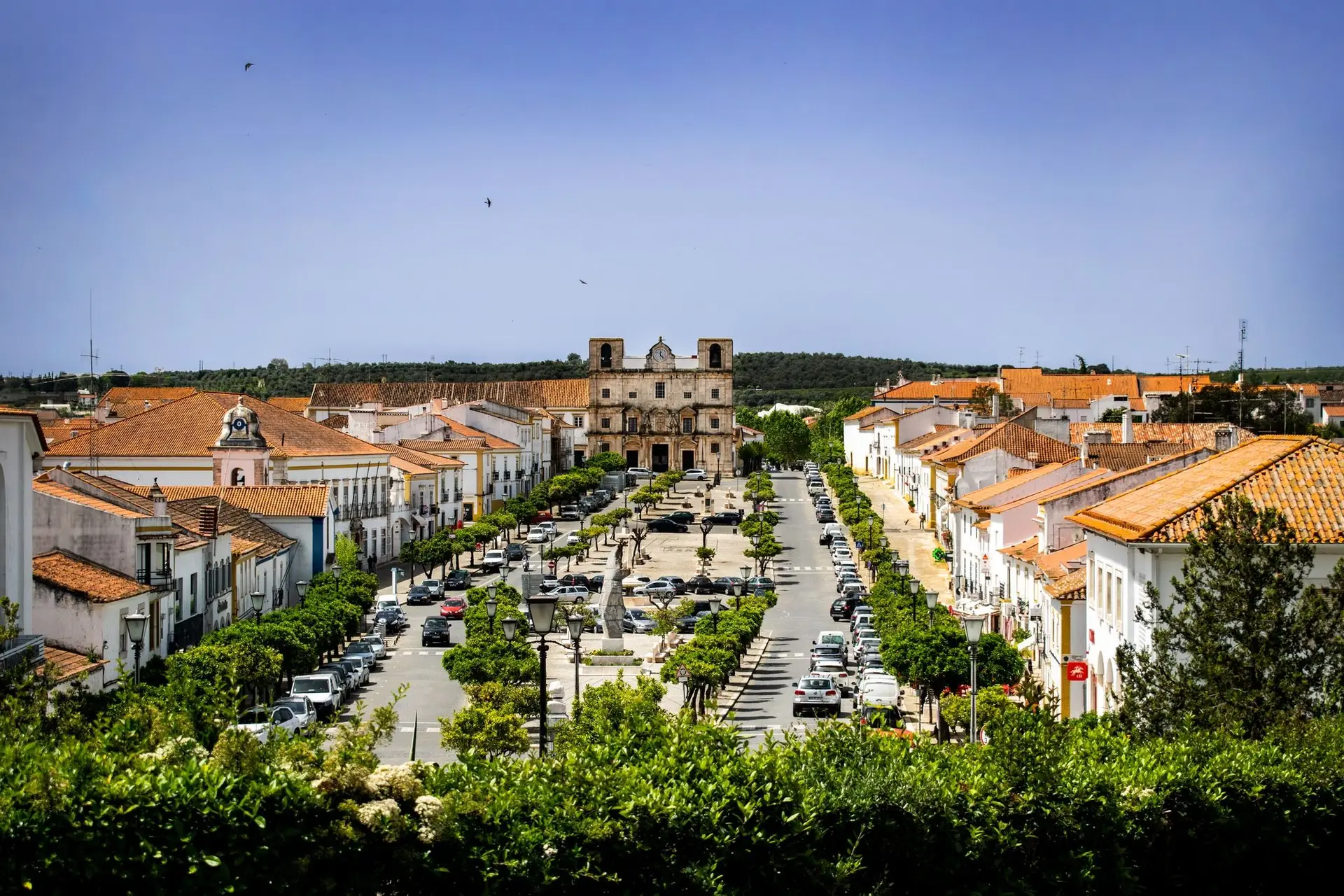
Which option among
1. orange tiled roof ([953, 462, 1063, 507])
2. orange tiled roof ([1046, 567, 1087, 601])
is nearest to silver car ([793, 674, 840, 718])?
orange tiled roof ([1046, 567, 1087, 601])

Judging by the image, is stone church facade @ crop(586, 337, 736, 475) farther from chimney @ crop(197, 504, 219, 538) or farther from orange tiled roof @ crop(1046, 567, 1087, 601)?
orange tiled roof @ crop(1046, 567, 1087, 601)

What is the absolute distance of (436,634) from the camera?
4991 centimetres

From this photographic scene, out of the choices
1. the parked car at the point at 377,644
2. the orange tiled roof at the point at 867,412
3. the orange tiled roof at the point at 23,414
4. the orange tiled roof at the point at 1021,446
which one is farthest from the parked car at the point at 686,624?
the orange tiled roof at the point at 867,412

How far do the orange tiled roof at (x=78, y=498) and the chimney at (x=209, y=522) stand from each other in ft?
14.5

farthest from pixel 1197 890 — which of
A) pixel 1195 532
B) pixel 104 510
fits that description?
pixel 104 510

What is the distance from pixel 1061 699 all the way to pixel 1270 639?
1441 cm

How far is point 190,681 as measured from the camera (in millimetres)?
14156

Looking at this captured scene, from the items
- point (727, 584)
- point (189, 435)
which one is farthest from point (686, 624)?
point (189, 435)

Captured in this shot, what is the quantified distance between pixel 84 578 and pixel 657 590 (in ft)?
107

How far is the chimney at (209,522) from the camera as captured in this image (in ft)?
148

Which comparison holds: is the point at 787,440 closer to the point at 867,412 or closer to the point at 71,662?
the point at 867,412

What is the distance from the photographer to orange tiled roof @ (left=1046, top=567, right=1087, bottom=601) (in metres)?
34.4

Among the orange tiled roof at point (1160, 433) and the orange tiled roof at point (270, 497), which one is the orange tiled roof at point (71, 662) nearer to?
the orange tiled roof at point (270, 497)

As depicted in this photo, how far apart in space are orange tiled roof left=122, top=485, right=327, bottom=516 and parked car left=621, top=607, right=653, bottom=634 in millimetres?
11732
